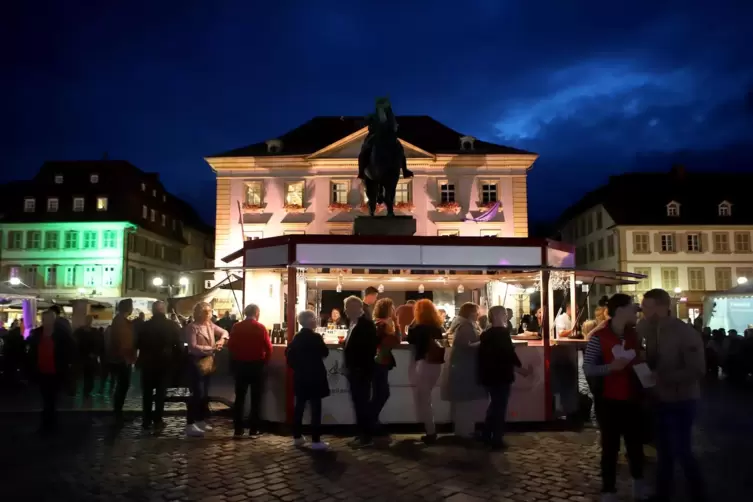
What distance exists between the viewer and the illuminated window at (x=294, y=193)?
109 feet

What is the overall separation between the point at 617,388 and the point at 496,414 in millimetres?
2770

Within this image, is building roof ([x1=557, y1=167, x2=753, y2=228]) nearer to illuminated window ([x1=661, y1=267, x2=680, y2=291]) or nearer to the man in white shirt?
illuminated window ([x1=661, y1=267, x2=680, y2=291])

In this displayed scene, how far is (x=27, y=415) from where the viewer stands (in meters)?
10.6

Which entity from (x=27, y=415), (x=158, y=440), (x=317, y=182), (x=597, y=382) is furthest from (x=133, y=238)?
(x=597, y=382)

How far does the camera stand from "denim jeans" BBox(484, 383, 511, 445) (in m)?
7.82

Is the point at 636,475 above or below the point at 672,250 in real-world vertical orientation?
below

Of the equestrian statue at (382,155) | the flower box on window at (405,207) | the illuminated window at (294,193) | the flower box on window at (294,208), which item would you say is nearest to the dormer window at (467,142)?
the flower box on window at (405,207)

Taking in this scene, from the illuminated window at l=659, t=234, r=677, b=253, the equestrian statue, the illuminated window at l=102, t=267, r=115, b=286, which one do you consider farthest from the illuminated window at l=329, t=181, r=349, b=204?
the illuminated window at l=659, t=234, r=677, b=253

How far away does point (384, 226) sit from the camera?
11.2 metres

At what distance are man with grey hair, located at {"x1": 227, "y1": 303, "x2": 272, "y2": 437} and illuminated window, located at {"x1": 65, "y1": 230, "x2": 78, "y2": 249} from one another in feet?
129

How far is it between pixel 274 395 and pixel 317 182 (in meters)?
24.5

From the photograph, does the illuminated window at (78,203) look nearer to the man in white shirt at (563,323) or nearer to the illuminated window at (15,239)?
the illuminated window at (15,239)

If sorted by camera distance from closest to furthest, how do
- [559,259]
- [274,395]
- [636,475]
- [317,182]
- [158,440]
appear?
[636,475], [158,440], [274,395], [559,259], [317,182]

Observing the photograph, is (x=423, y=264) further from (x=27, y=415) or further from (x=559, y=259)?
(x=27, y=415)
